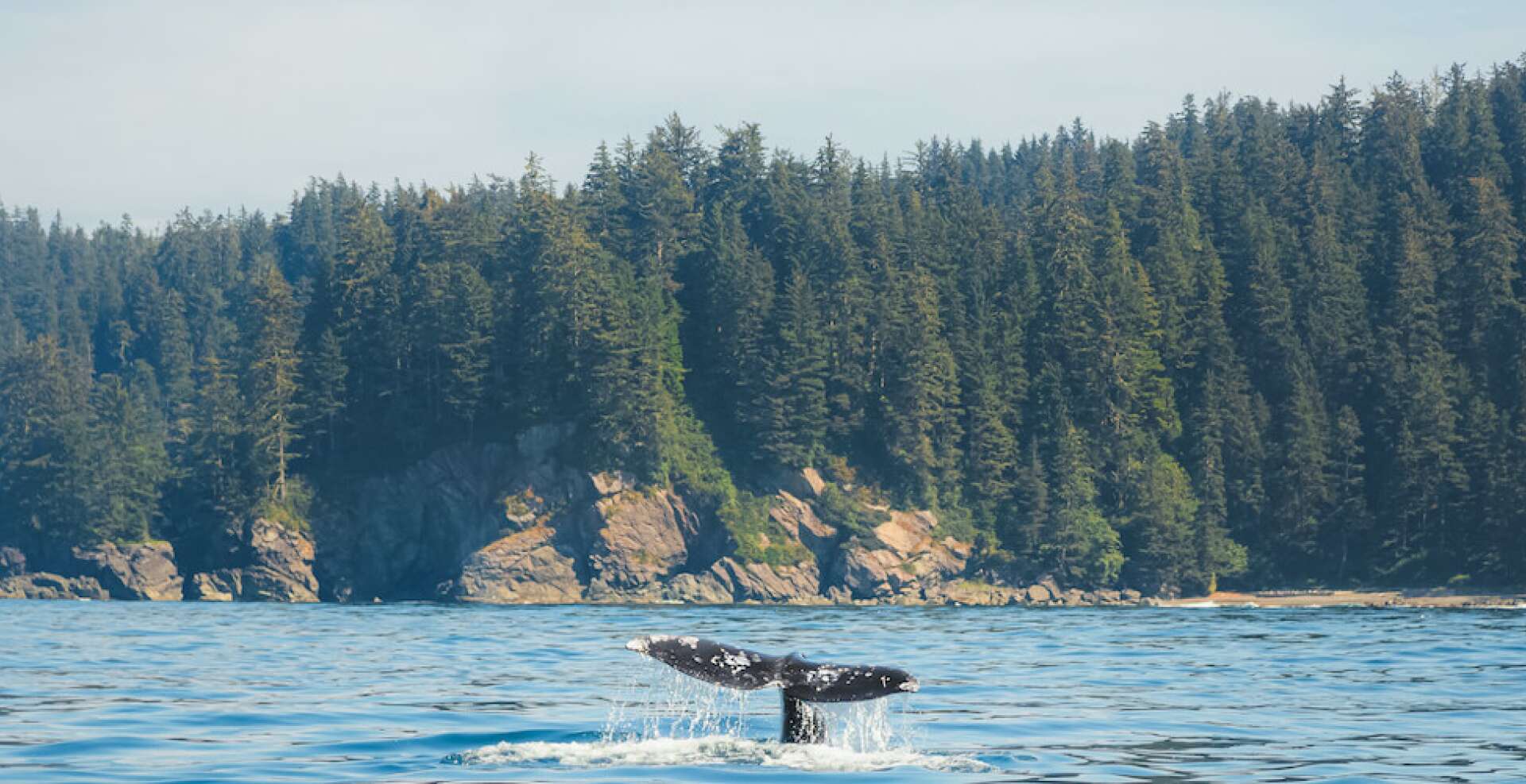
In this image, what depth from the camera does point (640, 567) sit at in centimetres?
10925

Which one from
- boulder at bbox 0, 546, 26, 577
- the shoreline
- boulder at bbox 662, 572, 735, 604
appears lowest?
the shoreline

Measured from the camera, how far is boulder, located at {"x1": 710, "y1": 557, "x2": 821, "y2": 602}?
10738 centimetres

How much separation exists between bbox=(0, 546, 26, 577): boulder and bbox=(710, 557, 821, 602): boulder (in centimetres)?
5604

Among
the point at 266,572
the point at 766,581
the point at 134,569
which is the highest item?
the point at 134,569

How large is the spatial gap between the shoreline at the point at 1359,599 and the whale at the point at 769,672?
85.1m

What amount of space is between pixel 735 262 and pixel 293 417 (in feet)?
115

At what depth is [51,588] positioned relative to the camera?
121812 millimetres

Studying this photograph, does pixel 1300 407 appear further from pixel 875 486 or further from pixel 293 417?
pixel 293 417

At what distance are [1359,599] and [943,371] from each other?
110 feet

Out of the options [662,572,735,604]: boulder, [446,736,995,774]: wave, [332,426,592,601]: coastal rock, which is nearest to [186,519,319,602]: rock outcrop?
[332,426,592,601]: coastal rock

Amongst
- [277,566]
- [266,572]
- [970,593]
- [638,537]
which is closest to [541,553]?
[638,537]

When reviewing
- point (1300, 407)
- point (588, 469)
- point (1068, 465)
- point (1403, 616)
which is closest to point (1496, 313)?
point (1300, 407)

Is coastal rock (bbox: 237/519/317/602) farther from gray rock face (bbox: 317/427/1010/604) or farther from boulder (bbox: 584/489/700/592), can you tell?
boulder (bbox: 584/489/700/592)

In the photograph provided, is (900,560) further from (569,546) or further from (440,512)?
(440,512)
